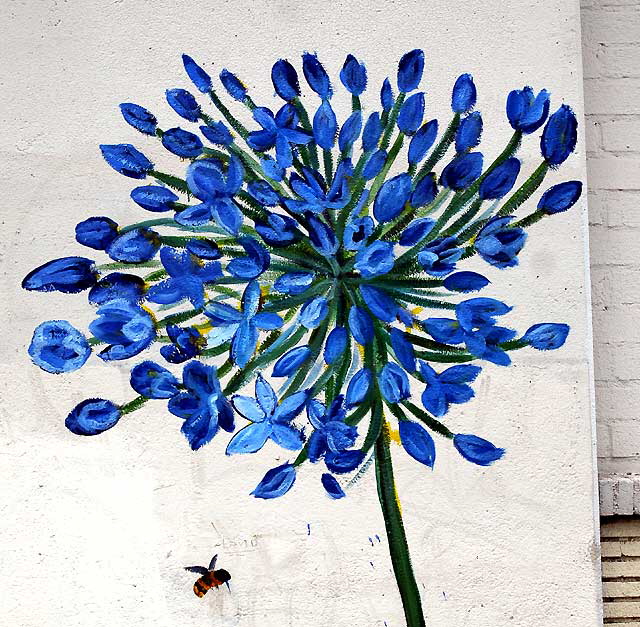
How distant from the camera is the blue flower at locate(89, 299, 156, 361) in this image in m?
1.54

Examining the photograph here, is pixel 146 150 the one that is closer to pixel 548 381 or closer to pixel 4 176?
pixel 4 176

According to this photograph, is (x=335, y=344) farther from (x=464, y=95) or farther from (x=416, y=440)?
(x=464, y=95)

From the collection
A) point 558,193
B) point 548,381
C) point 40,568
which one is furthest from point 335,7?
point 40,568

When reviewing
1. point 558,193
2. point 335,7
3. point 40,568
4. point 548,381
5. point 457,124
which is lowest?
point 40,568

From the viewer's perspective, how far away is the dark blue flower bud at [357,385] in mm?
1529

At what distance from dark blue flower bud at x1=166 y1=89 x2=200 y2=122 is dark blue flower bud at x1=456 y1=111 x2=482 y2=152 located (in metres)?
0.60

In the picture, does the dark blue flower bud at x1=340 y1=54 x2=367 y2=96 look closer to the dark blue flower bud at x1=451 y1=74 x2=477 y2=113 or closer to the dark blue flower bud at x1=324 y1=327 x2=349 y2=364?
the dark blue flower bud at x1=451 y1=74 x2=477 y2=113

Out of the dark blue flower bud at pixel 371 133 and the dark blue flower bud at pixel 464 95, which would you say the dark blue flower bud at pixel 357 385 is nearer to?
the dark blue flower bud at pixel 371 133

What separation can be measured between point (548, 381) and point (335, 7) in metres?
0.99

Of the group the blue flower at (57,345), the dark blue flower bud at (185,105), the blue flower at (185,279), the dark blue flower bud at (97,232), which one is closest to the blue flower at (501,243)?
the blue flower at (185,279)

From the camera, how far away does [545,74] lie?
162 cm

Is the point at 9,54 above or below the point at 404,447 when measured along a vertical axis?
above

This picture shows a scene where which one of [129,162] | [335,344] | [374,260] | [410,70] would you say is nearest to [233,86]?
[129,162]

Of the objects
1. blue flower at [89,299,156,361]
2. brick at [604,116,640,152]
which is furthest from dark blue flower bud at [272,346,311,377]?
brick at [604,116,640,152]
